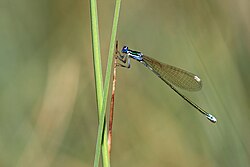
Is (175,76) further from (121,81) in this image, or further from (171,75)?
(121,81)

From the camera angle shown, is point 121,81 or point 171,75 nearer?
point 171,75

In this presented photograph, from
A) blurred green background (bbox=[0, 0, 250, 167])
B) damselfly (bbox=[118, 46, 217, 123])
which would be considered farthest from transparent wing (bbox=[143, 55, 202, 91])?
blurred green background (bbox=[0, 0, 250, 167])

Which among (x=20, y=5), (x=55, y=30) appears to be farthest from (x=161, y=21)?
(x=20, y=5)

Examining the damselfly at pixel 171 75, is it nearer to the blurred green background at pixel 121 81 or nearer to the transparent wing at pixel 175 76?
the transparent wing at pixel 175 76

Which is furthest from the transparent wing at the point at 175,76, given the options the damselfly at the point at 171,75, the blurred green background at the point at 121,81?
the blurred green background at the point at 121,81

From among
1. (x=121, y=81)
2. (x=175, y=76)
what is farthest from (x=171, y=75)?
(x=121, y=81)

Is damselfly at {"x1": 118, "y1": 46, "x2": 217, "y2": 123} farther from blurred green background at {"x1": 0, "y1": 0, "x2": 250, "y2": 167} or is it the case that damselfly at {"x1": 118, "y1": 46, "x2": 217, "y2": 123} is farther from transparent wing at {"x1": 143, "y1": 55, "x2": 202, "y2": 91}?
blurred green background at {"x1": 0, "y1": 0, "x2": 250, "y2": 167}

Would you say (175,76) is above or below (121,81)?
below

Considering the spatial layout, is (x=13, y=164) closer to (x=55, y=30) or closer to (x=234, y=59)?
(x=55, y=30)
